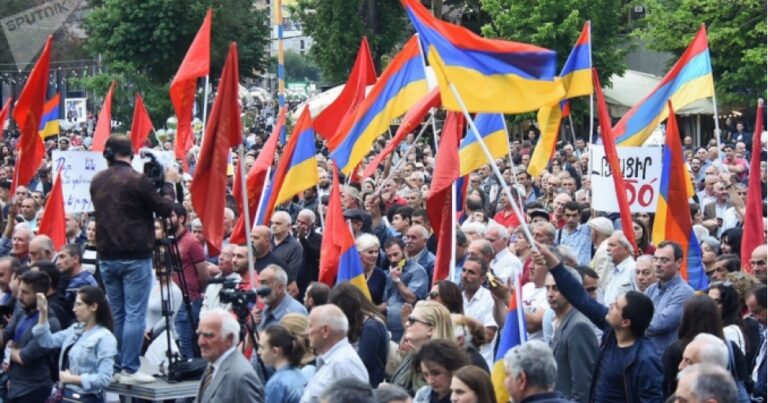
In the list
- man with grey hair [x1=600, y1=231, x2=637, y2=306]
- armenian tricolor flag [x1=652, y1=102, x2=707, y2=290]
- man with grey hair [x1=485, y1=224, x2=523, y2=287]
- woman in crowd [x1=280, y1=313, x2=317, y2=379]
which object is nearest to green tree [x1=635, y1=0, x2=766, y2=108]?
armenian tricolor flag [x1=652, y1=102, x2=707, y2=290]

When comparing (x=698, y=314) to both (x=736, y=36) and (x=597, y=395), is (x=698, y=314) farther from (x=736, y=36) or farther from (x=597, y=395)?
(x=736, y=36)

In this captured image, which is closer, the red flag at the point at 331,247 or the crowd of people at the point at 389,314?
the crowd of people at the point at 389,314

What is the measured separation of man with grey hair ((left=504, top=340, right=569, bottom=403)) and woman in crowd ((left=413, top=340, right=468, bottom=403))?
0.79 metres

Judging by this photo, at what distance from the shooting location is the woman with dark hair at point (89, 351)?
1015cm

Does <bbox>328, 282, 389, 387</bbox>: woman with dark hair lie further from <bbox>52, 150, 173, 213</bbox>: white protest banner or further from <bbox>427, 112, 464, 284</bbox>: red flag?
<bbox>52, 150, 173, 213</bbox>: white protest banner

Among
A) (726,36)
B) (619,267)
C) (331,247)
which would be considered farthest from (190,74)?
(726,36)

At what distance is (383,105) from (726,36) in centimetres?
2930

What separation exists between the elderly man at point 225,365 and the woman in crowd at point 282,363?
0.11 m

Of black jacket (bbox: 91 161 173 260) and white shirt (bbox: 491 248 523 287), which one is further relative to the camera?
white shirt (bbox: 491 248 523 287)

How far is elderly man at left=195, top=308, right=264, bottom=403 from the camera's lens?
8234 millimetres

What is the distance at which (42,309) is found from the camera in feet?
34.7

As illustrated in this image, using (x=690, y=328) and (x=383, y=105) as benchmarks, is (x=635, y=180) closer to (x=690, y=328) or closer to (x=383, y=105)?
(x=383, y=105)

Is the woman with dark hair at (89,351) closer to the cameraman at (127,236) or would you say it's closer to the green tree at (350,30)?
the cameraman at (127,236)

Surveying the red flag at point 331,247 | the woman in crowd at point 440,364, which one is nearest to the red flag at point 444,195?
the red flag at point 331,247
